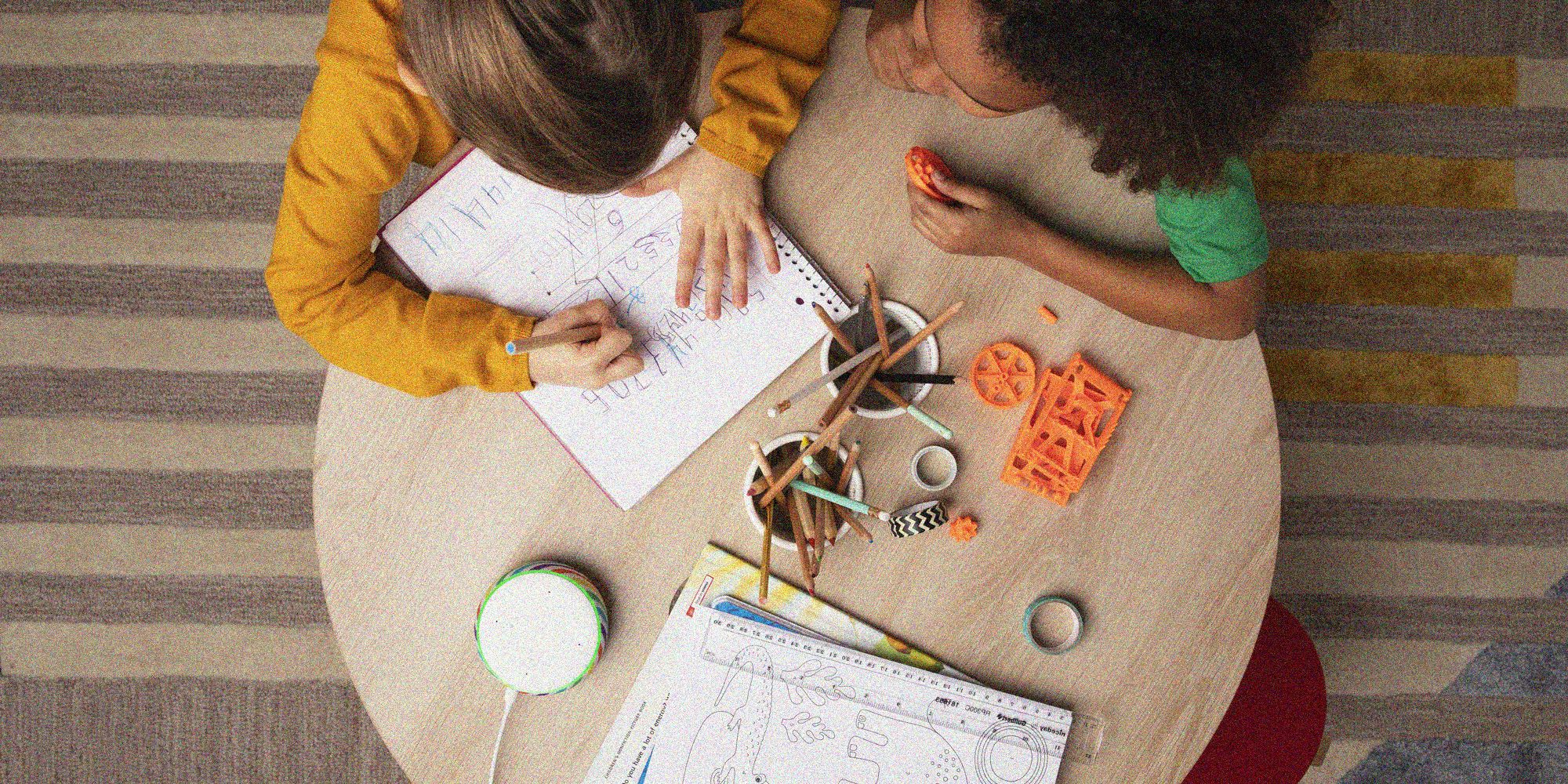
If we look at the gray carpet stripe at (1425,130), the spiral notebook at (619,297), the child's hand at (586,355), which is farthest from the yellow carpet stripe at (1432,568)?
the child's hand at (586,355)

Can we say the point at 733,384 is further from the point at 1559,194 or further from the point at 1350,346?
the point at 1559,194

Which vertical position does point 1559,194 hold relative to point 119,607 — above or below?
above

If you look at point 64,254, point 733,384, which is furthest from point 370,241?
point 64,254

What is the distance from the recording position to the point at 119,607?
134 centimetres

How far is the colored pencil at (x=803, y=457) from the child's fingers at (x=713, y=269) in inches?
5.7

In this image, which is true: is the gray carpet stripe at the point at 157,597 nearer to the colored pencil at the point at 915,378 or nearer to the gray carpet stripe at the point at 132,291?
the gray carpet stripe at the point at 132,291

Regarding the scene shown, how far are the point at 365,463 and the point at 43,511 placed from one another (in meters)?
0.90

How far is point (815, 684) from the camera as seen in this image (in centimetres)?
78

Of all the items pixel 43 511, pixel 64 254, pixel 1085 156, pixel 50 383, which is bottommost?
pixel 43 511

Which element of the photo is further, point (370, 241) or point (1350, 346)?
point (1350, 346)

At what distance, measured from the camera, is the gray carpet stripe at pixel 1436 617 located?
4.32 feet

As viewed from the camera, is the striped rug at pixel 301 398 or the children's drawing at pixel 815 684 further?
the striped rug at pixel 301 398

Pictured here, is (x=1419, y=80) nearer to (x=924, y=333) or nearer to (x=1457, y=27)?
(x=1457, y=27)

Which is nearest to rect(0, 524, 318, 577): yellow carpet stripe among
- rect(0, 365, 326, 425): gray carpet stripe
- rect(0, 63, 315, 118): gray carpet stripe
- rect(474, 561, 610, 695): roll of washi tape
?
rect(0, 365, 326, 425): gray carpet stripe
